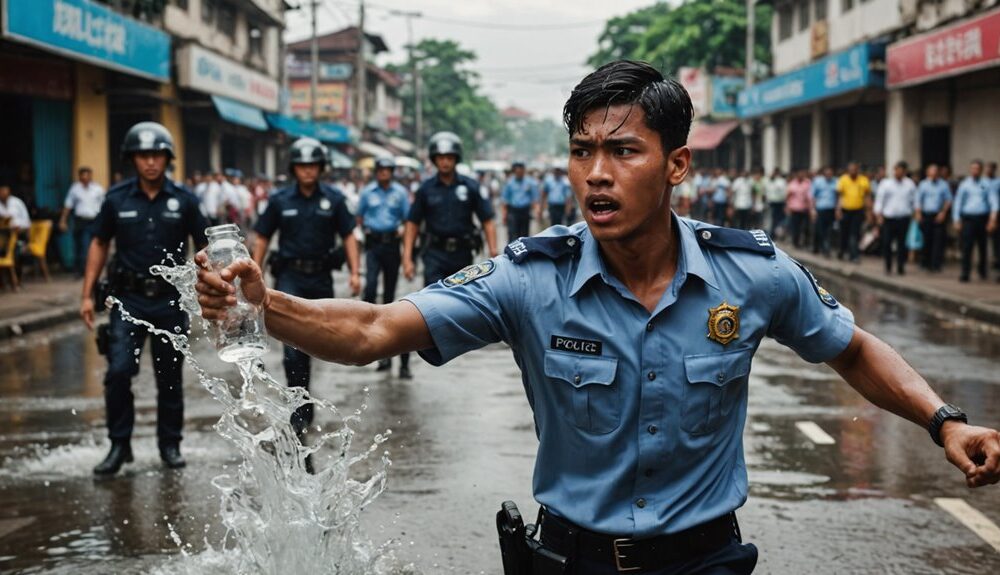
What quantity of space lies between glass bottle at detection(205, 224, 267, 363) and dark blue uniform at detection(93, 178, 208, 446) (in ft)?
13.8

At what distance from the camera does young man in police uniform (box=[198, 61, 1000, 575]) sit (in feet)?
8.96

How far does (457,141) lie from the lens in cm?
1045

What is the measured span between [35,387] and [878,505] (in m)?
Result: 6.77

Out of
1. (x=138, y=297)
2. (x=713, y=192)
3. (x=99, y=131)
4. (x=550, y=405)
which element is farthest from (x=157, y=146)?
(x=713, y=192)

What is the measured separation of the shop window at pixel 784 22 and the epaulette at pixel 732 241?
3374 cm

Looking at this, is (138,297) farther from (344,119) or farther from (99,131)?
(344,119)

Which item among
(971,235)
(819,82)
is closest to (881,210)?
(971,235)

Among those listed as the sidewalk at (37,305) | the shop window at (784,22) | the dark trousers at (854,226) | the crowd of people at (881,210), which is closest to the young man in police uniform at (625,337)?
the sidewalk at (37,305)

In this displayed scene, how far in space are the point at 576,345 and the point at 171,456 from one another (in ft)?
15.5

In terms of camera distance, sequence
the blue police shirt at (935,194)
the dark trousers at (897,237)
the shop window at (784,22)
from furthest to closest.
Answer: the shop window at (784,22)
the dark trousers at (897,237)
the blue police shirt at (935,194)

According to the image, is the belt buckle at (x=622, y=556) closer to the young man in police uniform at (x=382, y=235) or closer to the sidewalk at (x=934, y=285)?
the young man in police uniform at (x=382, y=235)

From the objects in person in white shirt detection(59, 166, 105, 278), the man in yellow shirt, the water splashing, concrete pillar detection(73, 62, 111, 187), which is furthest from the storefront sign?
the water splashing

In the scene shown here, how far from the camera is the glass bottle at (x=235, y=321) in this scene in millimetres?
2516

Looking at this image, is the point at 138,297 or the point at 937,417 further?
the point at 138,297
